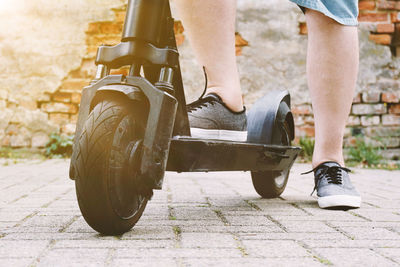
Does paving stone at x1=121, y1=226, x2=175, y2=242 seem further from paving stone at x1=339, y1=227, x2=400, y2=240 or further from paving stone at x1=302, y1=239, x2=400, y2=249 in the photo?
paving stone at x1=339, y1=227, x2=400, y2=240

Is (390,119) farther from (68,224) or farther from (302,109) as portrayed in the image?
(68,224)

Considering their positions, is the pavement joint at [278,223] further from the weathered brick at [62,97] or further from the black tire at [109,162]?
the weathered brick at [62,97]

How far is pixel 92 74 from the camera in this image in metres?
5.43

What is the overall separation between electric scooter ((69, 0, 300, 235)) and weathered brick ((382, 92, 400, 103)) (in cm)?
433

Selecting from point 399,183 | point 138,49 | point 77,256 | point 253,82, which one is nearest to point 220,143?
point 138,49

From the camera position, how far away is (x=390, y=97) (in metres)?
5.20

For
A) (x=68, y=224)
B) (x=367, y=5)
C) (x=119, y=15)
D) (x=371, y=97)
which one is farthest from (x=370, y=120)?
(x=68, y=224)

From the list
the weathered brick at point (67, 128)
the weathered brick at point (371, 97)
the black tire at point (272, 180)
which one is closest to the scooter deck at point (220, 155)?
the black tire at point (272, 180)

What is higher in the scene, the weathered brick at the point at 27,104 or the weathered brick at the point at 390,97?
the weathered brick at the point at 390,97

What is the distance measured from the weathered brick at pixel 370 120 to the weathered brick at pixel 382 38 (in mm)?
845

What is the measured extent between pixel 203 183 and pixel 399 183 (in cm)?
129

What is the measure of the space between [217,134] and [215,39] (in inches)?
12.8

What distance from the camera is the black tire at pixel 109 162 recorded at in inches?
43.2

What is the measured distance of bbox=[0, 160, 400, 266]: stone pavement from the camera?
102 centimetres
